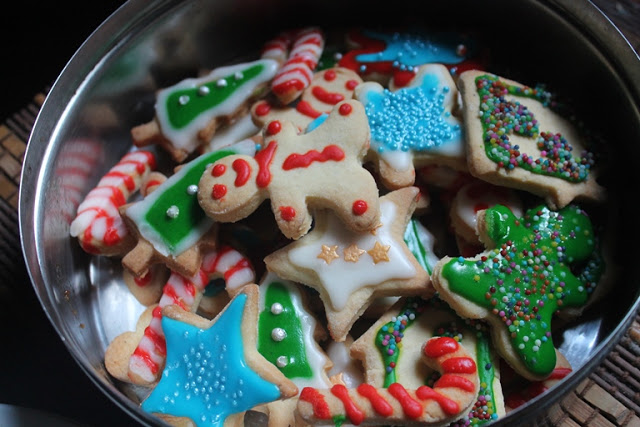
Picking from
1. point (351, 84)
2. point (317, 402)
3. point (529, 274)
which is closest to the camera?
point (317, 402)

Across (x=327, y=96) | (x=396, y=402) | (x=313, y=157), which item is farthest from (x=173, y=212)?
(x=396, y=402)

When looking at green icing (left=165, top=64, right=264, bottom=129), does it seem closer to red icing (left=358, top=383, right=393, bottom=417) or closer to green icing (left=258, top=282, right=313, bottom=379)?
green icing (left=258, top=282, right=313, bottom=379)

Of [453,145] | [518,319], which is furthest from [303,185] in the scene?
[518,319]

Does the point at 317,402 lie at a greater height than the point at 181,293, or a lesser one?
greater

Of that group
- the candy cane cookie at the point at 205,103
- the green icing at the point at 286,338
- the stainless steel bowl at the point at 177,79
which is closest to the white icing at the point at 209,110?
the candy cane cookie at the point at 205,103

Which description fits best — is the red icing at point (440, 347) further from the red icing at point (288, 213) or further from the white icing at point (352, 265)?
the red icing at point (288, 213)

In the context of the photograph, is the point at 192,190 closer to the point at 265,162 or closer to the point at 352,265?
the point at 265,162
